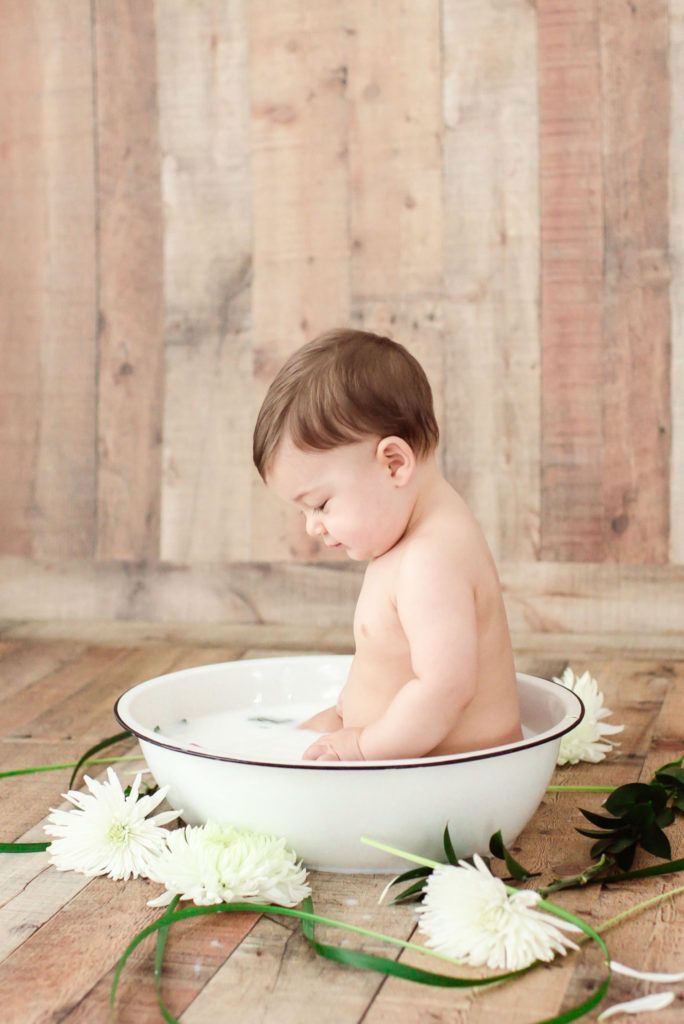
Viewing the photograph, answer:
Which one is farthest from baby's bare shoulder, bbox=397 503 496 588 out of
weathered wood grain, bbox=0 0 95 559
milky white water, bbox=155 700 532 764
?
weathered wood grain, bbox=0 0 95 559

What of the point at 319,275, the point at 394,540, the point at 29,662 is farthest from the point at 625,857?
the point at 319,275

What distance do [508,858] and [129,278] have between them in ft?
5.12

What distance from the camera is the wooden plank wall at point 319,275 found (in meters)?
2.13

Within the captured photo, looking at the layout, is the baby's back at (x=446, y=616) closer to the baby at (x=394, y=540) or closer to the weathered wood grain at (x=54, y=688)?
the baby at (x=394, y=540)

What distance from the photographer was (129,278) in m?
2.32

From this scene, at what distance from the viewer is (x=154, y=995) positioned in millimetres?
929

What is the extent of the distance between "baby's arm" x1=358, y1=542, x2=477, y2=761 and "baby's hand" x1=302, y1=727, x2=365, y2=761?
14 millimetres

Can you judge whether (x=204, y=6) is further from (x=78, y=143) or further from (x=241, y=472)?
(x=241, y=472)

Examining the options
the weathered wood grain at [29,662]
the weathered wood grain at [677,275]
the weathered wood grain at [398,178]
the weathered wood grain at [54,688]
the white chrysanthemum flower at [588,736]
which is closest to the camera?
the white chrysanthemum flower at [588,736]

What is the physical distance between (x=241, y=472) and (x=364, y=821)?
129 centimetres

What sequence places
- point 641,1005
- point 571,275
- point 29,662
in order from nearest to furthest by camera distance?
point 641,1005 < point 29,662 < point 571,275

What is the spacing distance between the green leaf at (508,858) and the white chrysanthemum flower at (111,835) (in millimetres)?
298

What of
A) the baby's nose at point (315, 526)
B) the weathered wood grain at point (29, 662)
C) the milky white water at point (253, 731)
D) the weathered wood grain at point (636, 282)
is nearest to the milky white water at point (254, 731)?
the milky white water at point (253, 731)

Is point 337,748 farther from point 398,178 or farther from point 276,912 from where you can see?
point 398,178
